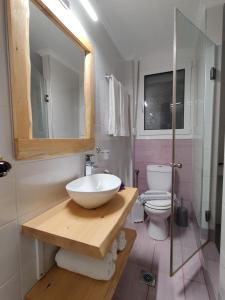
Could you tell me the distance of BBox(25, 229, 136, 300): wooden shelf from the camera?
85 cm

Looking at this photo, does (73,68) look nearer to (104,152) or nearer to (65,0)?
(65,0)

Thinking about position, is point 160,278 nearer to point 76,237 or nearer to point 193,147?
point 76,237

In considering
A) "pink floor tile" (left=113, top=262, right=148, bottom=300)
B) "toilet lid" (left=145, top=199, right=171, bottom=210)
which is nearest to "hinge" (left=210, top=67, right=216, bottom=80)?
"toilet lid" (left=145, top=199, right=171, bottom=210)

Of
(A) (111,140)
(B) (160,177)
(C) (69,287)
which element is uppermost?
(A) (111,140)

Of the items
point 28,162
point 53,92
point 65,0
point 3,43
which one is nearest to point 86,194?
point 28,162

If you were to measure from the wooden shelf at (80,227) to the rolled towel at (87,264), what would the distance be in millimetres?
240

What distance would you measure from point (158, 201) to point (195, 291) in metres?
0.84

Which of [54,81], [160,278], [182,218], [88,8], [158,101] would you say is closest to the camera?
[54,81]

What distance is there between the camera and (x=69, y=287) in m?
0.90

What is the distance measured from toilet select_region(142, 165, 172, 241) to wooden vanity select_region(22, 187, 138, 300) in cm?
96

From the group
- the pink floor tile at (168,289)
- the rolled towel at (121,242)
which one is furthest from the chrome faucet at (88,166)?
the pink floor tile at (168,289)

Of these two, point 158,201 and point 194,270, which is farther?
point 158,201

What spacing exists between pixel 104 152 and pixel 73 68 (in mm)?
788

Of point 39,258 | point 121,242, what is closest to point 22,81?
point 39,258
